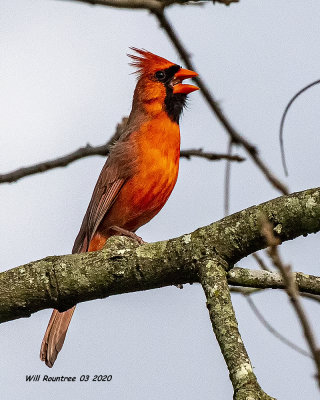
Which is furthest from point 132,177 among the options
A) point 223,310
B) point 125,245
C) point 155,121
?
point 223,310

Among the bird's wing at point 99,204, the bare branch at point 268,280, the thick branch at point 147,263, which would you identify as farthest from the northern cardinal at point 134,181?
the bare branch at point 268,280

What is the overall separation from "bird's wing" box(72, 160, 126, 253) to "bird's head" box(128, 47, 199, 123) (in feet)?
2.29

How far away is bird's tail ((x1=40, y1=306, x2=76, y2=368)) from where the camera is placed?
4402 mm

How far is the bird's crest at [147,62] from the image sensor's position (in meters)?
5.94

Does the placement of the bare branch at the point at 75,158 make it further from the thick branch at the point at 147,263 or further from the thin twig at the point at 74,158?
the thick branch at the point at 147,263

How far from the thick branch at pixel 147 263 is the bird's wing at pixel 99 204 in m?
2.03

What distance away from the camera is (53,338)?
14.7ft

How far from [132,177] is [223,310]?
276 cm

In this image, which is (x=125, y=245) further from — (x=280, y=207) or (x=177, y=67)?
(x=177, y=67)

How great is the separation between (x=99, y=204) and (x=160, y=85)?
125 centimetres

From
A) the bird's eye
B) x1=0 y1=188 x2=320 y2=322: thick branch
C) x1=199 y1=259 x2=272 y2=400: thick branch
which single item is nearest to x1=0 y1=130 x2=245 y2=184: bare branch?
x1=0 y1=188 x2=320 y2=322: thick branch

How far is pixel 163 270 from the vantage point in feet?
9.29

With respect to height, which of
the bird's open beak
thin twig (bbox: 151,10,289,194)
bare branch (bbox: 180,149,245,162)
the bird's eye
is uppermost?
the bird's eye

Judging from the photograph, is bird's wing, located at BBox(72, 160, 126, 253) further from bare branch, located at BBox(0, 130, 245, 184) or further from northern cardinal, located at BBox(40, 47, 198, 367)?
bare branch, located at BBox(0, 130, 245, 184)
